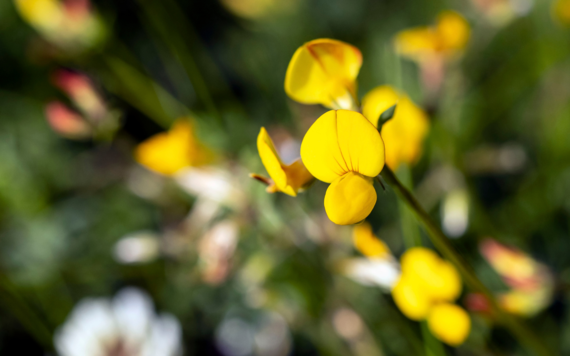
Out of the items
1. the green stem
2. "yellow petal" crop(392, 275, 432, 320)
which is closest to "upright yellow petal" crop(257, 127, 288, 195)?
the green stem

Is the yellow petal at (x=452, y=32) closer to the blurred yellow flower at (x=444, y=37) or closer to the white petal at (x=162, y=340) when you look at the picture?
the blurred yellow flower at (x=444, y=37)

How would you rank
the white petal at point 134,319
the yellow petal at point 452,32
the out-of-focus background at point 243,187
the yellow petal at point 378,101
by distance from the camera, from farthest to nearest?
the white petal at point 134,319, the out-of-focus background at point 243,187, the yellow petal at point 452,32, the yellow petal at point 378,101

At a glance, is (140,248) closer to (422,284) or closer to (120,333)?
(120,333)

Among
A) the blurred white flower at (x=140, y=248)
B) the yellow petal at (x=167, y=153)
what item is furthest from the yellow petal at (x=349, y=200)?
the blurred white flower at (x=140, y=248)

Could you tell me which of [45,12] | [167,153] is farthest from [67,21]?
[167,153]

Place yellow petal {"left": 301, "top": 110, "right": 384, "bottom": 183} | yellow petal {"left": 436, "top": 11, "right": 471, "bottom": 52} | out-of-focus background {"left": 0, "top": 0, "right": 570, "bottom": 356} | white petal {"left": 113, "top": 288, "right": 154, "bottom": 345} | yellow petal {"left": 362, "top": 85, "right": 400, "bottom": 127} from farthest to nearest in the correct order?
white petal {"left": 113, "top": 288, "right": 154, "bottom": 345} < out-of-focus background {"left": 0, "top": 0, "right": 570, "bottom": 356} < yellow petal {"left": 436, "top": 11, "right": 471, "bottom": 52} < yellow petal {"left": 362, "top": 85, "right": 400, "bottom": 127} < yellow petal {"left": 301, "top": 110, "right": 384, "bottom": 183}

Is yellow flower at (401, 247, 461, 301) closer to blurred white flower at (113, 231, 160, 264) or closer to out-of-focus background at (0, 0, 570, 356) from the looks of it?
out-of-focus background at (0, 0, 570, 356)
